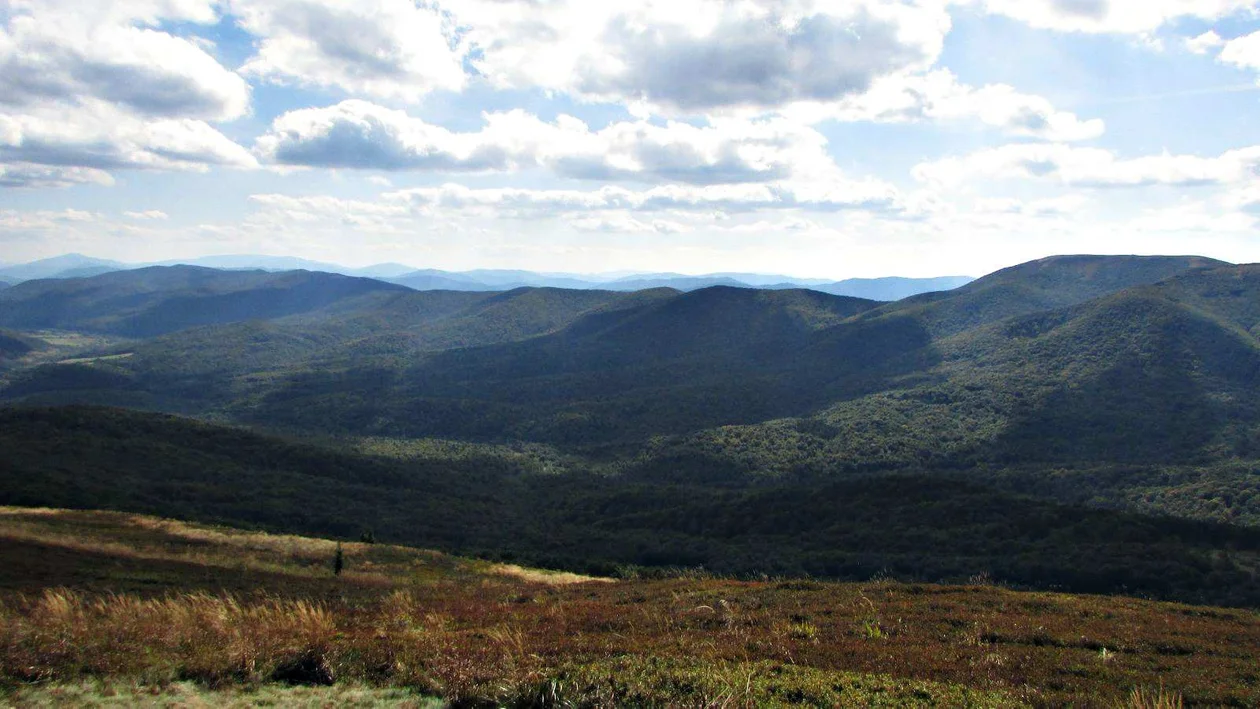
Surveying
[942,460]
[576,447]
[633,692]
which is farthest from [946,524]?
[576,447]

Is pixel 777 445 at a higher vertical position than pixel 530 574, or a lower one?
lower

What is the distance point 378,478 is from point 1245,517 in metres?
90.3

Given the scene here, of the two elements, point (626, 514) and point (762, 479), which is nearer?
point (626, 514)

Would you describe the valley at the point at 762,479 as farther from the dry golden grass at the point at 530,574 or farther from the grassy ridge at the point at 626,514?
the dry golden grass at the point at 530,574

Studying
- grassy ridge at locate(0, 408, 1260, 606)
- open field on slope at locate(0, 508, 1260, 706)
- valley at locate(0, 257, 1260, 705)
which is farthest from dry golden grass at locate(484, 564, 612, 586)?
open field on slope at locate(0, 508, 1260, 706)

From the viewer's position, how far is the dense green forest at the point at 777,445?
55.8 meters

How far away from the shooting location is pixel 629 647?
11578mm

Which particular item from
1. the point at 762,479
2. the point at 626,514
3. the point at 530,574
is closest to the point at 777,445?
the point at 762,479

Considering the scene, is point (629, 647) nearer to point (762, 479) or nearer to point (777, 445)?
point (762, 479)

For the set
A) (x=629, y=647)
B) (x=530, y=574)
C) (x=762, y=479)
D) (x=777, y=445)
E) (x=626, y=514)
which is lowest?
(x=626, y=514)

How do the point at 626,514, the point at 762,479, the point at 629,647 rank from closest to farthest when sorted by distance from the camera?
the point at 629,647 → the point at 626,514 → the point at 762,479

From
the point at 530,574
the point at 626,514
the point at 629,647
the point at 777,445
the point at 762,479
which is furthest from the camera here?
the point at 777,445

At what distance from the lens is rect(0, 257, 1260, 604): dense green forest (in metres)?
55.8

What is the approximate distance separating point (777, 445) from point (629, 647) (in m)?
99.7
